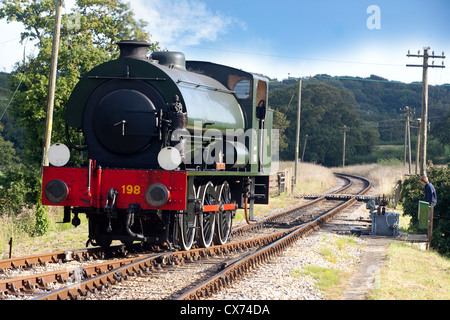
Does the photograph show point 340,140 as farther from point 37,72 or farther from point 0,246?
point 0,246

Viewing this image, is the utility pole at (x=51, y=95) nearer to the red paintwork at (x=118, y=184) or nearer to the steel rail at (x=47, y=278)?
the red paintwork at (x=118, y=184)

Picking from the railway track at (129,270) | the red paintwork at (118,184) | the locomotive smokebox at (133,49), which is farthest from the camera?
the locomotive smokebox at (133,49)

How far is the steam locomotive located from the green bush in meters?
7.41

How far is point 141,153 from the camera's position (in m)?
9.40

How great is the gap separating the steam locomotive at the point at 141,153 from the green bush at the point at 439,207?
7.41 metres

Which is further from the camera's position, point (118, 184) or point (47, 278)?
point (118, 184)

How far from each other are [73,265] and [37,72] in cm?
1519

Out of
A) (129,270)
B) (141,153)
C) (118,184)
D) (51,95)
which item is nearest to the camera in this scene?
(129,270)

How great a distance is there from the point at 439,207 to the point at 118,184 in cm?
1047

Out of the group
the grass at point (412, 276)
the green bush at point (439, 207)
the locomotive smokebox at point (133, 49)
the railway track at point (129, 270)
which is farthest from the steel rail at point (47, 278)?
the green bush at point (439, 207)

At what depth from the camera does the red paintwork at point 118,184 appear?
8.85 metres

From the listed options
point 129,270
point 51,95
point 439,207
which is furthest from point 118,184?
point 439,207

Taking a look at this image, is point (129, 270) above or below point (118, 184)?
below

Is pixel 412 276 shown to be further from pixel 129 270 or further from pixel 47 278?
pixel 47 278
